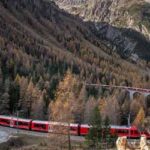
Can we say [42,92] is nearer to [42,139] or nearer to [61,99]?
[61,99]

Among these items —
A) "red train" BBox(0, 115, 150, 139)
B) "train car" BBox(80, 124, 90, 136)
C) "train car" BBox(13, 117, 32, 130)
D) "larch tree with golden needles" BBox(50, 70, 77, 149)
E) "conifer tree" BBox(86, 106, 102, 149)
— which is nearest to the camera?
"conifer tree" BBox(86, 106, 102, 149)

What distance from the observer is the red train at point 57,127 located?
92350mm

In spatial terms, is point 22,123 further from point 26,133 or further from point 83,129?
point 83,129

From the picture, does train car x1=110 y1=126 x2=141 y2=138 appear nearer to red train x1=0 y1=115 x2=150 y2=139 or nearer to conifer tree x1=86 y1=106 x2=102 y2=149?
red train x1=0 y1=115 x2=150 y2=139

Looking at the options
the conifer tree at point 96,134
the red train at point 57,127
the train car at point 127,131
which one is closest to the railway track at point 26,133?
the red train at point 57,127

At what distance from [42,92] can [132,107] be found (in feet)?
100

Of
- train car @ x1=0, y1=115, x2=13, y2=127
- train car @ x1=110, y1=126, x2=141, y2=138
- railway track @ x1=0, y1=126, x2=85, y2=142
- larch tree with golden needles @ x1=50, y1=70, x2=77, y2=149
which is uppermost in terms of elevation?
larch tree with golden needles @ x1=50, y1=70, x2=77, y2=149

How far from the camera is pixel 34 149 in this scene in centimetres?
7375

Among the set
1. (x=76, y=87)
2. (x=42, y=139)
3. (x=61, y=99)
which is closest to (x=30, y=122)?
(x=42, y=139)

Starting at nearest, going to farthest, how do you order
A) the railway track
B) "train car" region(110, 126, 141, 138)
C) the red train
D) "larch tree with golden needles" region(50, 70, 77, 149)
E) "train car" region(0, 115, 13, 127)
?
the red train, "larch tree with golden needles" region(50, 70, 77, 149), "train car" region(110, 126, 141, 138), the railway track, "train car" region(0, 115, 13, 127)

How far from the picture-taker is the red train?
92350 mm

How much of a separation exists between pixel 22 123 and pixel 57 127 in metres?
18.7

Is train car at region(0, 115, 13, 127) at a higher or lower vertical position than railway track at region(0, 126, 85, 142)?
higher

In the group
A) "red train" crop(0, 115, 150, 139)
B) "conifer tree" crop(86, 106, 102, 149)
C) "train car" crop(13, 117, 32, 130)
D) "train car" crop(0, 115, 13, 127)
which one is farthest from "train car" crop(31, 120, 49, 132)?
"conifer tree" crop(86, 106, 102, 149)
